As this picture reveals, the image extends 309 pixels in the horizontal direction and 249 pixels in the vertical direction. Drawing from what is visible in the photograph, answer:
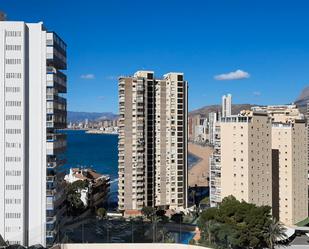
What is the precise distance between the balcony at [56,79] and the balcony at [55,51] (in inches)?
13.7

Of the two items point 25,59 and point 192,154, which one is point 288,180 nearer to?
point 25,59

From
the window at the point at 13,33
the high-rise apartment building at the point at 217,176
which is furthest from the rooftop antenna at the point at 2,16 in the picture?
the high-rise apartment building at the point at 217,176

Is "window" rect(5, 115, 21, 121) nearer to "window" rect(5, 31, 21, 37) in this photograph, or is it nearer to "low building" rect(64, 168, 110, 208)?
"window" rect(5, 31, 21, 37)


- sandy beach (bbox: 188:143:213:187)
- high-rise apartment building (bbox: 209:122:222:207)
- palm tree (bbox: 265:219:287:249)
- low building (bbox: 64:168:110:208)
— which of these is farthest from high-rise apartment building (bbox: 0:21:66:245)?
sandy beach (bbox: 188:143:213:187)

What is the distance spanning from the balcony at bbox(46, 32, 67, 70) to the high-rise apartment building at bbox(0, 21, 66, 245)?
43 millimetres

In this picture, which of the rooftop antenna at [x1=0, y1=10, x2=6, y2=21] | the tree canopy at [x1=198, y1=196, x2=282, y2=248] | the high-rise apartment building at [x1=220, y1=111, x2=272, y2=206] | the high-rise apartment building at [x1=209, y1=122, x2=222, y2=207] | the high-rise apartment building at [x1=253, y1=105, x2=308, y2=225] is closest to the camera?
the rooftop antenna at [x1=0, y1=10, x2=6, y2=21]

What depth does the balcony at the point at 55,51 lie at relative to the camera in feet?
71.4

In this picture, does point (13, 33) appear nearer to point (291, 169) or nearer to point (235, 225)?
point (235, 225)

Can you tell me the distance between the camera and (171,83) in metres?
40.5

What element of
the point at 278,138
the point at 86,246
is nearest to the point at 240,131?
the point at 278,138

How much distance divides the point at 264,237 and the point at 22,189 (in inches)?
526

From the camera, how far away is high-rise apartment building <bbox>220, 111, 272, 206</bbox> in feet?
108

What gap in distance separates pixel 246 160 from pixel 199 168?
6787 cm

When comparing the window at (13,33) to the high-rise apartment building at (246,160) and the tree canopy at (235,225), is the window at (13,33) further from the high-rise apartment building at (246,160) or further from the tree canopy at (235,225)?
the high-rise apartment building at (246,160)
